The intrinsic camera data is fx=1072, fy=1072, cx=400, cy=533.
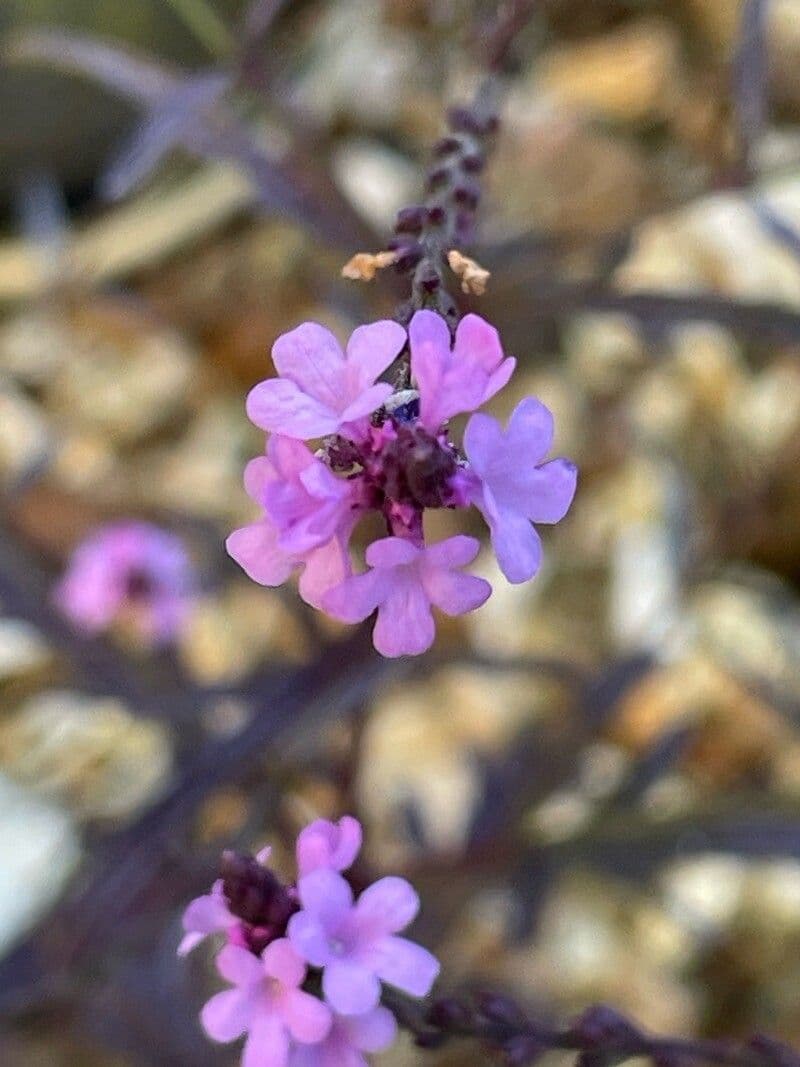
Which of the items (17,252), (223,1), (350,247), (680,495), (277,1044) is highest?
(223,1)

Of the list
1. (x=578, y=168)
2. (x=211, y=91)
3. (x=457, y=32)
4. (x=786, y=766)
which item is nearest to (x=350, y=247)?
(x=211, y=91)

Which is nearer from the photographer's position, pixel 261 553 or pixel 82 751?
pixel 261 553

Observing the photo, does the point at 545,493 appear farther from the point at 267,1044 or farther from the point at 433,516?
the point at 433,516

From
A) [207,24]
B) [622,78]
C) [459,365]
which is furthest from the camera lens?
[622,78]

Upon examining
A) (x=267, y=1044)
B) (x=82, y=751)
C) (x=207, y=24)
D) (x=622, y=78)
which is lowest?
(x=267, y=1044)

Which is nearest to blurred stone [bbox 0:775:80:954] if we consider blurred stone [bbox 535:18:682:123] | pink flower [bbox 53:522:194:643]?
pink flower [bbox 53:522:194:643]

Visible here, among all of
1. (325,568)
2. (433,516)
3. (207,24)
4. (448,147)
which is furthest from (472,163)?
(433,516)

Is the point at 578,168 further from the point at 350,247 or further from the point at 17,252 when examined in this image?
the point at 350,247

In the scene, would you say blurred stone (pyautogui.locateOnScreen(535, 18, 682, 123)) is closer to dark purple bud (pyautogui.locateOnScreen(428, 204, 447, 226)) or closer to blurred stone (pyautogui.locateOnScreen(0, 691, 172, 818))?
blurred stone (pyautogui.locateOnScreen(0, 691, 172, 818))
